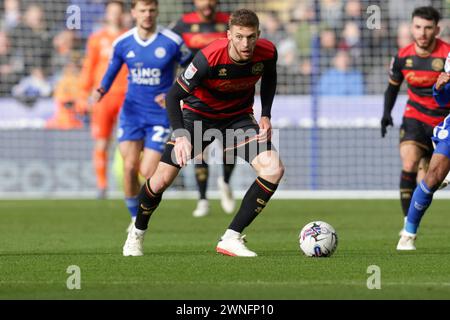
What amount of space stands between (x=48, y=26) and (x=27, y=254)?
1134 cm

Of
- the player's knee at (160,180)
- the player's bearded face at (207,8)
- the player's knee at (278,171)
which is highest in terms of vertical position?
the player's bearded face at (207,8)

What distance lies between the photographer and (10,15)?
20391mm

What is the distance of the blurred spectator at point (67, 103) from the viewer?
61.5 feet

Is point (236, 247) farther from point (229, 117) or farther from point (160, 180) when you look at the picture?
point (229, 117)

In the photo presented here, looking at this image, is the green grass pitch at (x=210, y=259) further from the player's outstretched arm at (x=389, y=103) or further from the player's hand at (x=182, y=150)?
the player's outstretched arm at (x=389, y=103)

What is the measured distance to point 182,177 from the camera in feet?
62.2

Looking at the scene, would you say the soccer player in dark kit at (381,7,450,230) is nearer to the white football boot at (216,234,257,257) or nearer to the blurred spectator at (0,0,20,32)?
the white football boot at (216,234,257,257)

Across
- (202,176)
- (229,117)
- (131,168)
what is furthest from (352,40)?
(229,117)

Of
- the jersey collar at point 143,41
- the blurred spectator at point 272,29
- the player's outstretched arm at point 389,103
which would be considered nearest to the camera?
the player's outstretched arm at point 389,103

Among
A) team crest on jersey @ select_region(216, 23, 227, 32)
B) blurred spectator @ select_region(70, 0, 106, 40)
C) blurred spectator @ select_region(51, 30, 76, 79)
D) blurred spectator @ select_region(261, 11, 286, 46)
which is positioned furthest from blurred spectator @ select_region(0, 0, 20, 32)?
team crest on jersey @ select_region(216, 23, 227, 32)

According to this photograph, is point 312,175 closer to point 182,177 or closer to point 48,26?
point 182,177

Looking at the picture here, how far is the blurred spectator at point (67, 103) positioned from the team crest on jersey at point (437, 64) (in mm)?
8882

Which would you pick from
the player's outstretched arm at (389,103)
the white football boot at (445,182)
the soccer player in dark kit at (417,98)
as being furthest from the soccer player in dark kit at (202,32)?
the white football boot at (445,182)

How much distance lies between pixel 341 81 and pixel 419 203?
384 inches
